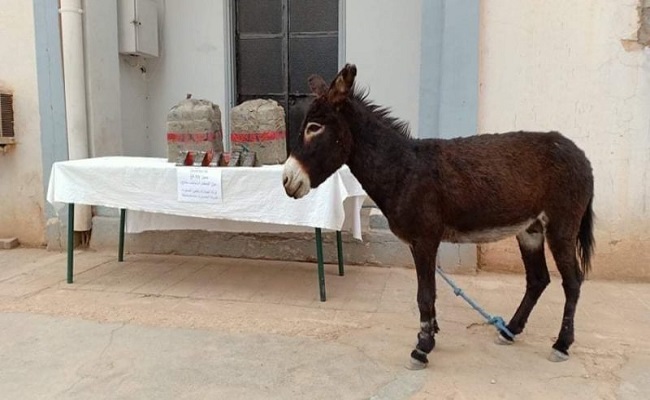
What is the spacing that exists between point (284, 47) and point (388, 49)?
1168 millimetres

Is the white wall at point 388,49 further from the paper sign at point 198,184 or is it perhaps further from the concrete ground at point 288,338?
the paper sign at point 198,184

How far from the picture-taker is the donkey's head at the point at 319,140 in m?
2.62

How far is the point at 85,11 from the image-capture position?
5000 millimetres

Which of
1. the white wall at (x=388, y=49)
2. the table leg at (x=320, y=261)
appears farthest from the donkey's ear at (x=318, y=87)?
the white wall at (x=388, y=49)

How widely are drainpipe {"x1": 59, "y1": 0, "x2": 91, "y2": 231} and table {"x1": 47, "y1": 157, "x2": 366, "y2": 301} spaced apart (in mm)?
898

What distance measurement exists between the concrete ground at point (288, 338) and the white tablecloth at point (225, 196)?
57 cm

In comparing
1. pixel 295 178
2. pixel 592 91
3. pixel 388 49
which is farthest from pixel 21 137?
pixel 592 91

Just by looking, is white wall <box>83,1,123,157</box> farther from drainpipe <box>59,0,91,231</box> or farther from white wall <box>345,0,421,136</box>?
white wall <box>345,0,421,136</box>

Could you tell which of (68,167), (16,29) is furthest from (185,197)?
(16,29)

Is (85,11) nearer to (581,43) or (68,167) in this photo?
(68,167)

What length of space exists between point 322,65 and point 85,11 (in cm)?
241

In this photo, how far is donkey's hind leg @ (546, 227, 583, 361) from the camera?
2.74 m

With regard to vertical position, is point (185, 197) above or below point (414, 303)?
above

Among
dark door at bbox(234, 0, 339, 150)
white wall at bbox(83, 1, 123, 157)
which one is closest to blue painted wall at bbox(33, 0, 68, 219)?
white wall at bbox(83, 1, 123, 157)
